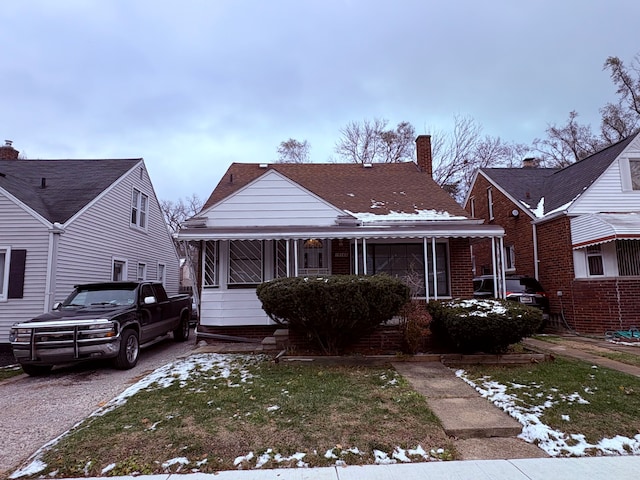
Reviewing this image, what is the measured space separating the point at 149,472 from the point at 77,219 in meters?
Result: 10.1

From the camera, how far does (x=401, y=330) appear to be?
7.90m

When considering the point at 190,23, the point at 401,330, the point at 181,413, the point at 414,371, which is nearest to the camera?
the point at 181,413

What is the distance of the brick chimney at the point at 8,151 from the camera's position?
51.1 ft

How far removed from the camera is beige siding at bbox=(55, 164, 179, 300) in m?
11.0

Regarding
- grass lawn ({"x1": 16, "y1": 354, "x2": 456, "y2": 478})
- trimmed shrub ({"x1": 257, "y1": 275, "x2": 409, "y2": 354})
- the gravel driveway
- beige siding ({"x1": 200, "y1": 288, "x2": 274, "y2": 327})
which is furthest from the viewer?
beige siding ({"x1": 200, "y1": 288, "x2": 274, "y2": 327})

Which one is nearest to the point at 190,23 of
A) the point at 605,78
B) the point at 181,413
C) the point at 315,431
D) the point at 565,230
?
the point at 181,413

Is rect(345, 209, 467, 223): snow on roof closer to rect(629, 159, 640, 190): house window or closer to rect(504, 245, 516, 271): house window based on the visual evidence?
rect(504, 245, 516, 271): house window

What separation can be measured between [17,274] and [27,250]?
672 mm

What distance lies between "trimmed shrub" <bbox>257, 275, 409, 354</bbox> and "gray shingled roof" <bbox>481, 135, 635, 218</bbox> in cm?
907

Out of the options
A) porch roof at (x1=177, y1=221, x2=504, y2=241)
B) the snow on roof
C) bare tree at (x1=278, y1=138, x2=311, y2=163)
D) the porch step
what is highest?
bare tree at (x1=278, y1=138, x2=311, y2=163)

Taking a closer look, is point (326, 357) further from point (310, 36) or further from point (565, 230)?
point (310, 36)

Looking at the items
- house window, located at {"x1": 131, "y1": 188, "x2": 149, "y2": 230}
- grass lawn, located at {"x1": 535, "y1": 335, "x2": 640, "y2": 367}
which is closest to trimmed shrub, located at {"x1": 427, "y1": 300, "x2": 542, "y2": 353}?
grass lawn, located at {"x1": 535, "y1": 335, "x2": 640, "y2": 367}

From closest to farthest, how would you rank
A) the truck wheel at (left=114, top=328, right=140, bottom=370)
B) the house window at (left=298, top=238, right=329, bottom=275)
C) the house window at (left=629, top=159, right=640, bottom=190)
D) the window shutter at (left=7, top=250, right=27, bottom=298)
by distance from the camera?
the truck wheel at (left=114, top=328, right=140, bottom=370), the window shutter at (left=7, top=250, right=27, bottom=298), the house window at (left=298, top=238, right=329, bottom=275), the house window at (left=629, top=159, right=640, bottom=190)

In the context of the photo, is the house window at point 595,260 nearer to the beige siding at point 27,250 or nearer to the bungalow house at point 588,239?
the bungalow house at point 588,239
